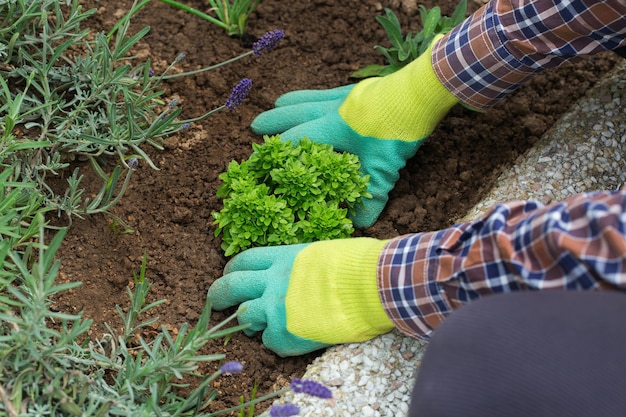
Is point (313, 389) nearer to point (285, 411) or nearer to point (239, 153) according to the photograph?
point (285, 411)

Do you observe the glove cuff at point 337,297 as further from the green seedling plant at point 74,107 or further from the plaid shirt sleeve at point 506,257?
the green seedling plant at point 74,107

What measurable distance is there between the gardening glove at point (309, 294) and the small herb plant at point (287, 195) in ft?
0.28

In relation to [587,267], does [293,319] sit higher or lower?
lower

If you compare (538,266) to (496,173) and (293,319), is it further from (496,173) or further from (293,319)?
(496,173)

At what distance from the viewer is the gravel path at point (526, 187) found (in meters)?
1.56

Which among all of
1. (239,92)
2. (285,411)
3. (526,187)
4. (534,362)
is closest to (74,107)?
(239,92)

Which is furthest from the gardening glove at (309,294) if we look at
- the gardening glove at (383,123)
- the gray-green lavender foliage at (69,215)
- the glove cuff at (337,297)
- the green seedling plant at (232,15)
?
the green seedling plant at (232,15)

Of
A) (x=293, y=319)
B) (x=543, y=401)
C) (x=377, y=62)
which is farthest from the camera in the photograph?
(x=377, y=62)

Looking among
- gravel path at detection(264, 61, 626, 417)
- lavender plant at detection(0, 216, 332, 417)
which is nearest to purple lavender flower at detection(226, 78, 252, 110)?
lavender plant at detection(0, 216, 332, 417)

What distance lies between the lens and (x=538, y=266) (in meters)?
1.17

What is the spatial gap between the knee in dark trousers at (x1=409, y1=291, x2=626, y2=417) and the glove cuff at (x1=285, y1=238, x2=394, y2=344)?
494 mm

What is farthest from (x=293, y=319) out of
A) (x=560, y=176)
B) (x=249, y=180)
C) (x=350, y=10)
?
(x=350, y=10)

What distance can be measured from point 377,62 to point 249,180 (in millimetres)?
688

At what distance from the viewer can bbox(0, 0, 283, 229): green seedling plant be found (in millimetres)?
1729
